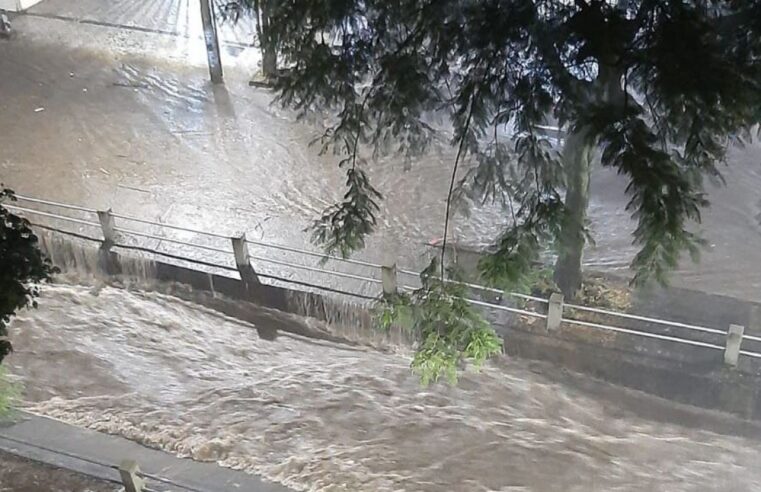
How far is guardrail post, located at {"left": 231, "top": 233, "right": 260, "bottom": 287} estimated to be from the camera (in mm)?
4289

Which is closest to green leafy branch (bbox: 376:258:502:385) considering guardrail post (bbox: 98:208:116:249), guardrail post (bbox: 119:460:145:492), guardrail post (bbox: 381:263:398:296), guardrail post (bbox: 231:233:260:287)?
guardrail post (bbox: 381:263:398:296)

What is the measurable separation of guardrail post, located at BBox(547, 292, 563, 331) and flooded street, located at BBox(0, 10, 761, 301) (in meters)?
0.30

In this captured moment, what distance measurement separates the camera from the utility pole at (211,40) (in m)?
4.76

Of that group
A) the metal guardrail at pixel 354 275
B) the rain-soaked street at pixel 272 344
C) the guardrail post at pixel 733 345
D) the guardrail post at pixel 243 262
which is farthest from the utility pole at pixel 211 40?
the guardrail post at pixel 733 345

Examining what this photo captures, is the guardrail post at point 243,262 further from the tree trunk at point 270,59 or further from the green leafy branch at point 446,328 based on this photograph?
the green leafy branch at point 446,328

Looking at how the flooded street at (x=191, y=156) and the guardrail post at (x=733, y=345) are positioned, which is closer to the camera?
the guardrail post at (x=733, y=345)

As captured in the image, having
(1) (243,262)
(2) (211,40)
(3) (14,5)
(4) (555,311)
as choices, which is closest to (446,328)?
(4) (555,311)

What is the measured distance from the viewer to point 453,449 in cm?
355

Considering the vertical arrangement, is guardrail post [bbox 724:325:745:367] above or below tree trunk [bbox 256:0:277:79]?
below

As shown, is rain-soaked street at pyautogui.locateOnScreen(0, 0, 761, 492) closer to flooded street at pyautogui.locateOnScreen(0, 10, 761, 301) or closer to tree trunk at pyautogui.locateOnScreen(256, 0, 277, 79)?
flooded street at pyautogui.locateOnScreen(0, 10, 761, 301)

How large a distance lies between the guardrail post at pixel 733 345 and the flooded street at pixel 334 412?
1.01 feet

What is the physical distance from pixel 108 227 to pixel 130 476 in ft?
6.16

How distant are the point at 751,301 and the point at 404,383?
1.52 m

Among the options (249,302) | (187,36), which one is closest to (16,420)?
(249,302)
